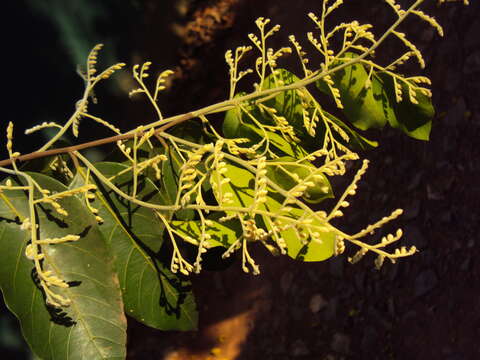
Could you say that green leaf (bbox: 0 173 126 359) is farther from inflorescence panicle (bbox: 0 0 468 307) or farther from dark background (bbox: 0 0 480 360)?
dark background (bbox: 0 0 480 360)

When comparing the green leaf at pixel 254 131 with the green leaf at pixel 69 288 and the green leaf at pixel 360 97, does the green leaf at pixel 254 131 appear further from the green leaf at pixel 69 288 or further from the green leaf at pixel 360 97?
the green leaf at pixel 69 288

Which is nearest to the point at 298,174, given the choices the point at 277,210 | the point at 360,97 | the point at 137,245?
the point at 277,210

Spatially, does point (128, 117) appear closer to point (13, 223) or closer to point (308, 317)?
point (308, 317)

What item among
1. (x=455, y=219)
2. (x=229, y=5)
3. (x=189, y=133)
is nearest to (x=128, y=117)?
(x=229, y=5)

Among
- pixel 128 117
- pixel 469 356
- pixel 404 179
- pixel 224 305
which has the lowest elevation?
pixel 469 356

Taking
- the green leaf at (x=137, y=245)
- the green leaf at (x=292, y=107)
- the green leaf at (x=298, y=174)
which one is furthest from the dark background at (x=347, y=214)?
the green leaf at (x=298, y=174)

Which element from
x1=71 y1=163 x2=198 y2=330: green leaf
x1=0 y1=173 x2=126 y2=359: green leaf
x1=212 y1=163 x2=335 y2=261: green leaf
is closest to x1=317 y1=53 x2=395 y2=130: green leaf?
x1=212 y1=163 x2=335 y2=261: green leaf

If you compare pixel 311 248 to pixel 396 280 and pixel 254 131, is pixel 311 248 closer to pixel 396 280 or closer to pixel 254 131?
pixel 254 131
